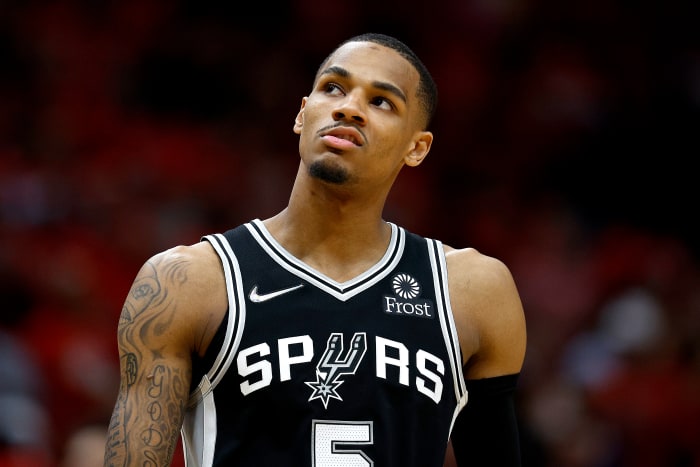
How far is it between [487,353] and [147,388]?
1.12 meters

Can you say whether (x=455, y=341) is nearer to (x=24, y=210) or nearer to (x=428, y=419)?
(x=428, y=419)

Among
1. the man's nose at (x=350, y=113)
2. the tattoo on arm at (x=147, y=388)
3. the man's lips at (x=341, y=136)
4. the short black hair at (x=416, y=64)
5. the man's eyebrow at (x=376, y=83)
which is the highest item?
the short black hair at (x=416, y=64)

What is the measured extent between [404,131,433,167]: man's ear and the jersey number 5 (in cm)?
96

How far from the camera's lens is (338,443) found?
3449 mm

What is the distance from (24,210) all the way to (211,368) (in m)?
5.24

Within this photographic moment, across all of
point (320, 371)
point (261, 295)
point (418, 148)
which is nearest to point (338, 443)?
point (320, 371)

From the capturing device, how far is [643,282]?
8.48 metres

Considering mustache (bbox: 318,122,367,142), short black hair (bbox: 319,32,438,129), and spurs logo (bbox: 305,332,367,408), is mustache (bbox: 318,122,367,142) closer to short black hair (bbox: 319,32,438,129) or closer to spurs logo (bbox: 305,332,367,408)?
short black hair (bbox: 319,32,438,129)

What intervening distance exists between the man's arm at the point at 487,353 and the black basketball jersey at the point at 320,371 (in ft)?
0.29

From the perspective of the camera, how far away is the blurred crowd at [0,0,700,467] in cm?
751

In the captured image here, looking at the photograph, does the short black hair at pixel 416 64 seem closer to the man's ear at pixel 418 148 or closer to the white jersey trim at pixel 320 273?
the man's ear at pixel 418 148

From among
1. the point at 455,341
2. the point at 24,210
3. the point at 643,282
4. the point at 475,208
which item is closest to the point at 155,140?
the point at 24,210

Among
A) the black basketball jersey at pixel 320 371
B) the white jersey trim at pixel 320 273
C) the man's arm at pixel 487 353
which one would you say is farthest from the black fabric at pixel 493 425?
the white jersey trim at pixel 320 273

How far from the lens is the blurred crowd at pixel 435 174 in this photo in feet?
24.6
